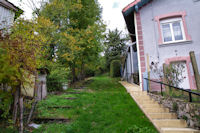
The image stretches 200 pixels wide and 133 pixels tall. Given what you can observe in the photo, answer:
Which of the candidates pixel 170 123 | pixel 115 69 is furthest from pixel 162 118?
pixel 115 69

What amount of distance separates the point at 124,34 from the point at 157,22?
19.7 m

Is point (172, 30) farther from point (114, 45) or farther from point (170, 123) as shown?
point (114, 45)

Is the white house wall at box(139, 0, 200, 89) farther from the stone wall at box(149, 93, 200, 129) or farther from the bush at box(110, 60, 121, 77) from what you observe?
the bush at box(110, 60, 121, 77)

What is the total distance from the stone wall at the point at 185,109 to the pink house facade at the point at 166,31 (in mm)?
2328

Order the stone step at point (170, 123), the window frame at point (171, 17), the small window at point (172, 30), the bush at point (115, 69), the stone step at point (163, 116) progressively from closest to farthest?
the stone step at point (170, 123) → the stone step at point (163, 116) → the window frame at point (171, 17) → the small window at point (172, 30) → the bush at point (115, 69)

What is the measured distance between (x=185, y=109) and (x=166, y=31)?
5.24 metres

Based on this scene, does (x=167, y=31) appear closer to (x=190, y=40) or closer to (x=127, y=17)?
(x=190, y=40)

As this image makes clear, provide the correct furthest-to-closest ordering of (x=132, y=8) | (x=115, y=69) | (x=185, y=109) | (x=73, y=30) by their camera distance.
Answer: (x=115, y=69) < (x=73, y=30) < (x=132, y=8) < (x=185, y=109)

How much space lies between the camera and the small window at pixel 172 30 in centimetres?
694

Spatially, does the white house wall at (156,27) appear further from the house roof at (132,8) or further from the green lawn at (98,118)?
the green lawn at (98,118)

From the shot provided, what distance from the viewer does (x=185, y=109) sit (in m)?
3.67

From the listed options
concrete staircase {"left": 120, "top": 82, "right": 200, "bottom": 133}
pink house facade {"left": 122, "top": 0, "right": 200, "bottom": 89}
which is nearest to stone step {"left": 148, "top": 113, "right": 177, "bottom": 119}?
concrete staircase {"left": 120, "top": 82, "right": 200, "bottom": 133}

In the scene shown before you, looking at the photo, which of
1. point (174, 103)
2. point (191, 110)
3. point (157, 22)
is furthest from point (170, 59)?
point (191, 110)

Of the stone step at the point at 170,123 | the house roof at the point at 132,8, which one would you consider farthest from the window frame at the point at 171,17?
the stone step at the point at 170,123
